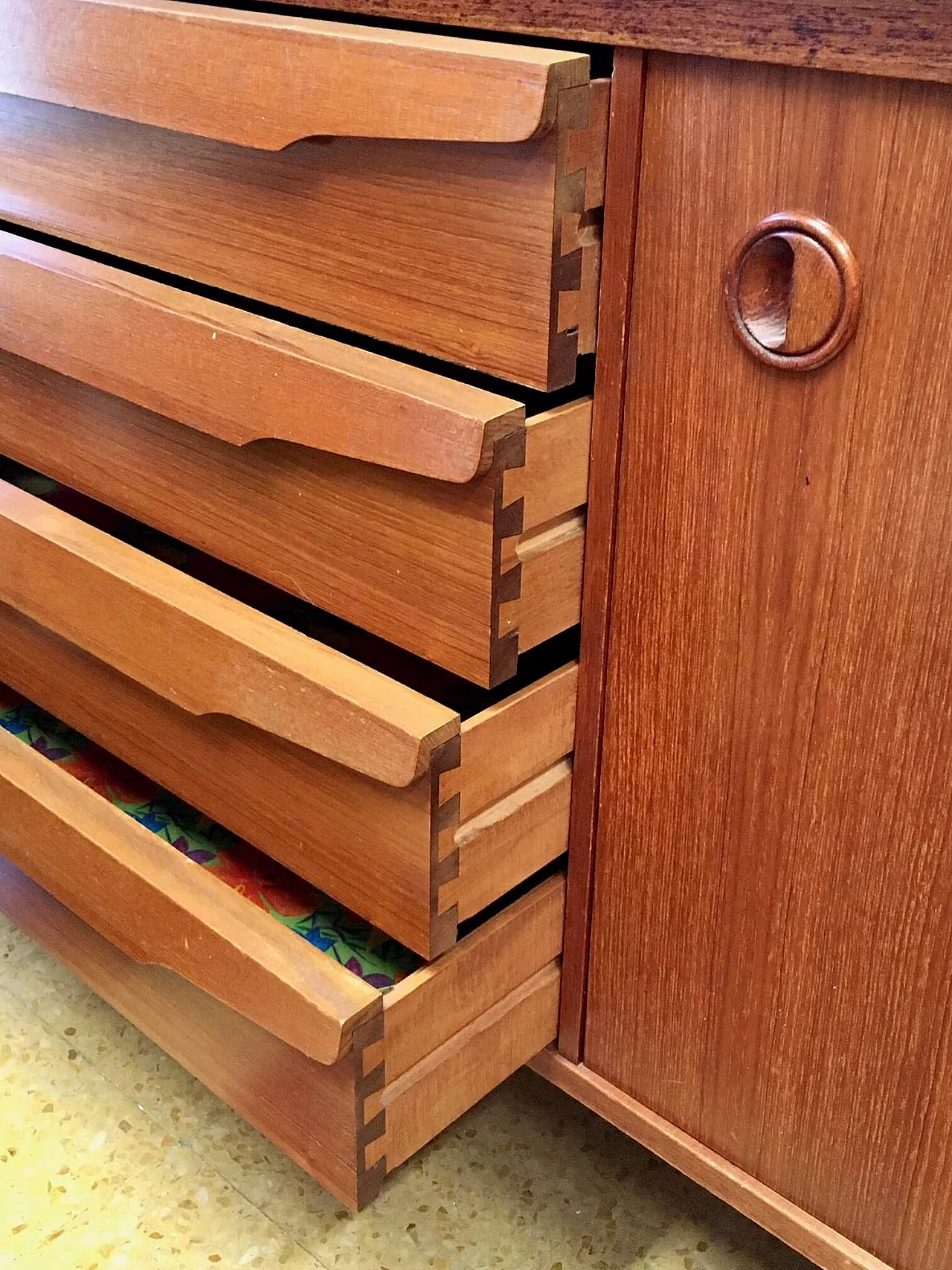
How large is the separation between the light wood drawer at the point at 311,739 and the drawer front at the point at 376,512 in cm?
3

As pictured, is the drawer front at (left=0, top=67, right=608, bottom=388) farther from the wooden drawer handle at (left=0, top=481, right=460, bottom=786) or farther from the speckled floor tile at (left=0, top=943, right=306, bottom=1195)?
the speckled floor tile at (left=0, top=943, right=306, bottom=1195)

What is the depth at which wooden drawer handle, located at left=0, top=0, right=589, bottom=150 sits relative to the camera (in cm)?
54

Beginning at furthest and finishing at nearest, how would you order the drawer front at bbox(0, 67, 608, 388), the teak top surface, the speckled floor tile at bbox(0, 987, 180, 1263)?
the speckled floor tile at bbox(0, 987, 180, 1263) < the drawer front at bbox(0, 67, 608, 388) < the teak top surface

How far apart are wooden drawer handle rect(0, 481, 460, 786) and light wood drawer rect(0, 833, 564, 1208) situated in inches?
4.4

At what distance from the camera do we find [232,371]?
0.69 metres

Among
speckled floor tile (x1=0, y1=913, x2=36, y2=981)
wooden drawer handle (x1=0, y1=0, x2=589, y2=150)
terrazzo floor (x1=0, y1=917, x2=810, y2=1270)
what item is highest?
wooden drawer handle (x1=0, y1=0, x2=589, y2=150)

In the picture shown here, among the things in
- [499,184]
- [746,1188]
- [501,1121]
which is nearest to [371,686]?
[499,184]

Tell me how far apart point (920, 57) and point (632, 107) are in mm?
134

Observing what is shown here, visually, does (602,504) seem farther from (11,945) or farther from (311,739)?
(11,945)

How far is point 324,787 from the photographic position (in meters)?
0.70

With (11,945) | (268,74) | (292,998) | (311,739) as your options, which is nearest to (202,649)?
(311,739)

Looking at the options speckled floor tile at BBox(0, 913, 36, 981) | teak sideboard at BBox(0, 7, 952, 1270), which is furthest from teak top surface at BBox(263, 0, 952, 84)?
speckled floor tile at BBox(0, 913, 36, 981)

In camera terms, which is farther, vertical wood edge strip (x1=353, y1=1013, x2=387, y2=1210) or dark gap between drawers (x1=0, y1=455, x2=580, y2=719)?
dark gap between drawers (x1=0, y1=455, x2=580, y2=719)

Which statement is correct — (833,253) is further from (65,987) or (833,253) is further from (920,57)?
(65,987)
